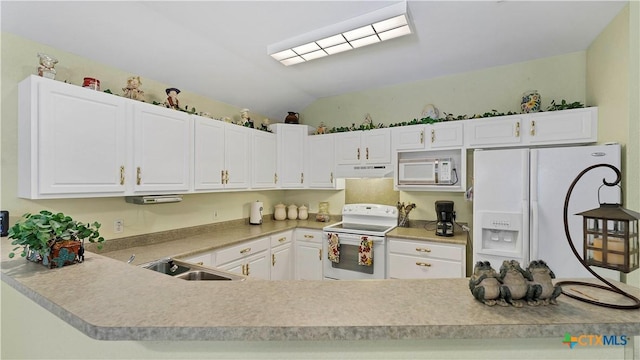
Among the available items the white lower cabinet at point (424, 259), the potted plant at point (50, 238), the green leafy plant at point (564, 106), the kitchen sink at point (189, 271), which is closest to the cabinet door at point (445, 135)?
the green leafy plant at point (564, 106)

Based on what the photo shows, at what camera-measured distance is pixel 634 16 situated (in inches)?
74.1

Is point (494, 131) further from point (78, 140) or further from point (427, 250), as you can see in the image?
point (78, 140)

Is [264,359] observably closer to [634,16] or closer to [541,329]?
[541,329]

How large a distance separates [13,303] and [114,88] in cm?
179

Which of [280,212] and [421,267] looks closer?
[421,267]

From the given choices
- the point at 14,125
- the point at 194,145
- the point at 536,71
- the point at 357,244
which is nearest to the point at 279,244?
the point at 357,244

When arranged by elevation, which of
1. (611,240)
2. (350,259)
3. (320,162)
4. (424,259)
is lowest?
(350,259)

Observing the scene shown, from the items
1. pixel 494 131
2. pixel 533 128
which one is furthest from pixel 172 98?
pixel 533 128

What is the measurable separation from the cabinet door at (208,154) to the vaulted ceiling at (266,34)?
0.53 m

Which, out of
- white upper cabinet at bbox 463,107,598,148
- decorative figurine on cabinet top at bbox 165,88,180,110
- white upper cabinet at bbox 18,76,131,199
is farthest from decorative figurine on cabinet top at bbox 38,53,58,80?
white upper cabinet at bbox 463,107,598,148

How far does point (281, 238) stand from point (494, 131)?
2714mm

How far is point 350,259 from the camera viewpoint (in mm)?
3189

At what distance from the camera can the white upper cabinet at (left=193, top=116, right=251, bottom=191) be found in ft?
9.26

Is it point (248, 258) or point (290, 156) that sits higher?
point (290, 156)
